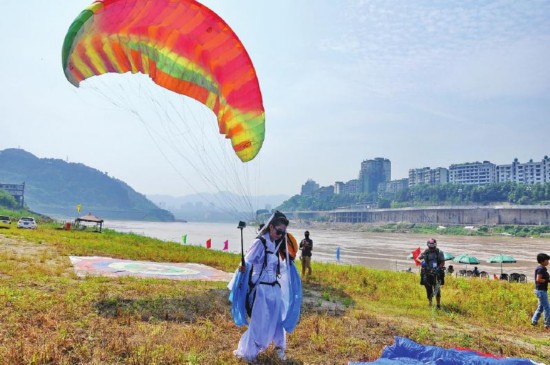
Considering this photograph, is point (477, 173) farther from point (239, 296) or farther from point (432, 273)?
point (239, 296)

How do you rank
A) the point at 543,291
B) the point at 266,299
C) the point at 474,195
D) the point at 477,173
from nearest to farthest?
the point at 266,299 < the point at 543,291 < the point at 474,195 < the point at 477,173

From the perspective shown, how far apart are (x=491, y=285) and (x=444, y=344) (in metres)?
7.83

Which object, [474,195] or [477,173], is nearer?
[474,195]

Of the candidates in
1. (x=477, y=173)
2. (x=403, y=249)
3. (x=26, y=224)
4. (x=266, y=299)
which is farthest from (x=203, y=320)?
(x=477, y=173)

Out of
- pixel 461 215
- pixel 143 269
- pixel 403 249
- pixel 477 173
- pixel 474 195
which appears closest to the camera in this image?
pixel 143 269

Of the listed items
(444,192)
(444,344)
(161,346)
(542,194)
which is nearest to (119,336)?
(161,346)

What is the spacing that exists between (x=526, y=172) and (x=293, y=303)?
19883 cm

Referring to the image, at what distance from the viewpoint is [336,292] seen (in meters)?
11.9

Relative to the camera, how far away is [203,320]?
723 cm

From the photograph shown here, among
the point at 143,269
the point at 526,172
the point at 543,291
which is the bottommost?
the point at 143,269

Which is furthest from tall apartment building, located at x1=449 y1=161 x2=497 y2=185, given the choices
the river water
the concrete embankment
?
the river water

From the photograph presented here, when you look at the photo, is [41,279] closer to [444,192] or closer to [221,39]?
[221,39]

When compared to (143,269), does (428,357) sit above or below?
above

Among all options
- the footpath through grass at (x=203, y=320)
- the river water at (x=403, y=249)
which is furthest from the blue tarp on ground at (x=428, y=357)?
the river water at (x=403, y=249)
